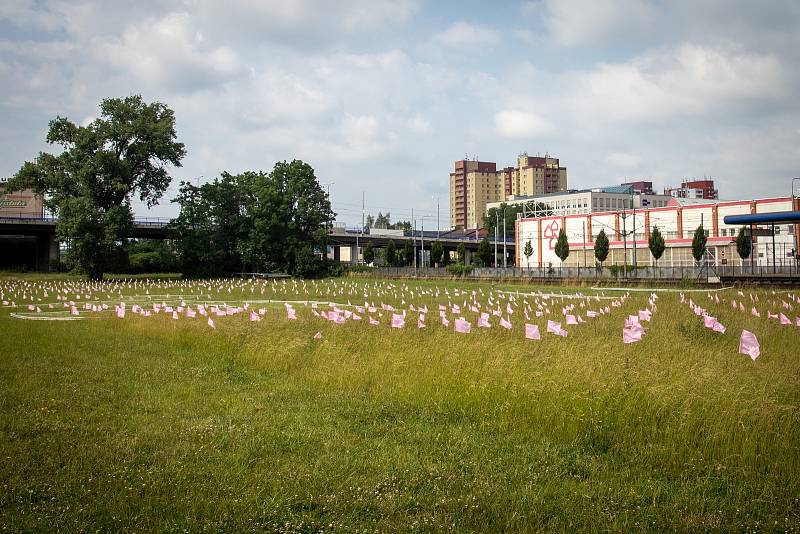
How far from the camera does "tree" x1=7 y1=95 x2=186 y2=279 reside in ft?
182

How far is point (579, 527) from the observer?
5.04 m

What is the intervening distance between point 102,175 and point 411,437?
59.8m

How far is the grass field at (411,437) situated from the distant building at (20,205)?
88.5 metres

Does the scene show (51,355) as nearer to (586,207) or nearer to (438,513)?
(438,513)

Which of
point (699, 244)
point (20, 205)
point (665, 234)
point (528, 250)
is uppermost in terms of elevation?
point (20, 205)

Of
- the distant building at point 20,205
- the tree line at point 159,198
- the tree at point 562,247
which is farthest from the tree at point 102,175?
the tree at point 562,247

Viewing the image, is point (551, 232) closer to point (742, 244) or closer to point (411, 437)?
point (742, 244)

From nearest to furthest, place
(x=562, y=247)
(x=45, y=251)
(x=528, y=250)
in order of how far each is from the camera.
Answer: (x=562, y=247)
(x=45, y=251)
(x=528, y=250)

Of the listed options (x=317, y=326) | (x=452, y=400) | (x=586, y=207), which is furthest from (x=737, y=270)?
(x=586, y=207)

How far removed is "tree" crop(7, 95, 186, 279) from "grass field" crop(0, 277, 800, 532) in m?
47.1

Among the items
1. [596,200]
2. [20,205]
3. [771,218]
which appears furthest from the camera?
[596,200]

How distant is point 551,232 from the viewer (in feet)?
286

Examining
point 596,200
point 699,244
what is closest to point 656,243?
point 699,244

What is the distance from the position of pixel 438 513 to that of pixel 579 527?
44.8 inches
